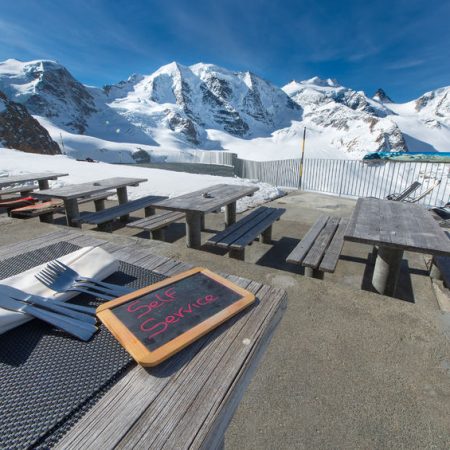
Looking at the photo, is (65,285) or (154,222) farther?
(154,222)

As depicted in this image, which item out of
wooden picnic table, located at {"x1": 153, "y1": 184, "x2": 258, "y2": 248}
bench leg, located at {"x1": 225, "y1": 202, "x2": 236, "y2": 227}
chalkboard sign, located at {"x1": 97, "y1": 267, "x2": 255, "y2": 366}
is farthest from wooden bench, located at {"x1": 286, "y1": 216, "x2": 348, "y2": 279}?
chalkboard sign, located at {"x1": 97, "y1": 267, "x2": 255, "y2": 366}

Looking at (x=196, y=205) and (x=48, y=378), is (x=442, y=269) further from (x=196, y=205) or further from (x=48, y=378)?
(x=48, y=378)

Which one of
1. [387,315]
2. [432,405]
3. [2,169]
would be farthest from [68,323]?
[2,169]

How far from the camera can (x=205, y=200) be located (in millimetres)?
4309

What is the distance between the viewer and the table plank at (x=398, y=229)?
246 cm

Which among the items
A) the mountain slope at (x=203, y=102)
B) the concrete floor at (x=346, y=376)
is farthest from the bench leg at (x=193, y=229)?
the mountain slope at (x=203, y=102)

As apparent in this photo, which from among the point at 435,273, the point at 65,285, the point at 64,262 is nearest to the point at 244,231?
the point at 435,273

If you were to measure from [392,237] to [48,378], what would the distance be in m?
2.84

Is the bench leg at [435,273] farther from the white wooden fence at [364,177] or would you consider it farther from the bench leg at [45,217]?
the bench leg at [45,217]

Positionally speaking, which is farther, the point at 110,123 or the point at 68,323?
the point at 110,123

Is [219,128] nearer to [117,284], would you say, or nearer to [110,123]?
[110,123]

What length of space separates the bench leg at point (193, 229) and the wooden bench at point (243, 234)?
13.3 inches

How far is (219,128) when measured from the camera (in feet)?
559

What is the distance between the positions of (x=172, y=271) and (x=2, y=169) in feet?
38.6
